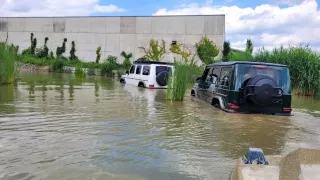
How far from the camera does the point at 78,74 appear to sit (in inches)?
1115

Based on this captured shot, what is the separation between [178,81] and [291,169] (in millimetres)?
10411

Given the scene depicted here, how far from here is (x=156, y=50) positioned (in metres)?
39.5

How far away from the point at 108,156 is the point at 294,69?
55.6 feet

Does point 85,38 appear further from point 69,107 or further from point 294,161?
point 294,161

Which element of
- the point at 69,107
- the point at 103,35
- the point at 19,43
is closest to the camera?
the point at 69,107

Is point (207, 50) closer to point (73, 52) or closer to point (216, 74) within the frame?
point (73, 52)

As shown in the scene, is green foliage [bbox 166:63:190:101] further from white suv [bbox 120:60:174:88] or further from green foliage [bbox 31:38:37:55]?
green foliage [bbox 31:38:37:55]

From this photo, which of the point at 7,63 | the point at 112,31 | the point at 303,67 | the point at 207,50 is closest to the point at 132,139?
the point at 7,63

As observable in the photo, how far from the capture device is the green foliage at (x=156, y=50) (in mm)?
39406

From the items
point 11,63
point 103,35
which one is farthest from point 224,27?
point 11,63

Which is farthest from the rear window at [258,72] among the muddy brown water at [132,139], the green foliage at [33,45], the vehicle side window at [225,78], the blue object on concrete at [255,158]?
the green foliage at [33,45]

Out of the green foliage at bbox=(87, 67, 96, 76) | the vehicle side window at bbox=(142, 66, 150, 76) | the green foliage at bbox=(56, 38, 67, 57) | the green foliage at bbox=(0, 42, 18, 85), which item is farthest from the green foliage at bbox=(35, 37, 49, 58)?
the vehicle side window at bbox=(142, 66, 150, 76)

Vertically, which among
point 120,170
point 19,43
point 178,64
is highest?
point 19,43

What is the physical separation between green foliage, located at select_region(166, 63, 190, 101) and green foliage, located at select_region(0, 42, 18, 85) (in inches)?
312
